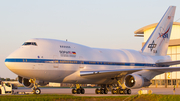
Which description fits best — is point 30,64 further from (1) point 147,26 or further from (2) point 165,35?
(1) point 147,26

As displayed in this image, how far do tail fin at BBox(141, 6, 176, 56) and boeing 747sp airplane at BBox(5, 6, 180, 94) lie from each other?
1.66m

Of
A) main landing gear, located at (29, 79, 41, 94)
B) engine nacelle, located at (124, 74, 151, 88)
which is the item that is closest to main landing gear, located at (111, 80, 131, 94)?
engine nacelle, located at (124, 74, 151, 88)

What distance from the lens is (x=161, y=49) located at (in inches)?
1364

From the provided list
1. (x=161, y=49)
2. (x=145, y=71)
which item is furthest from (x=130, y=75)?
(x=161, y=49)

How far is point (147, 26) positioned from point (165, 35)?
114ft

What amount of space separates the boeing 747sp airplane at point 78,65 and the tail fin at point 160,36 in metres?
1.66

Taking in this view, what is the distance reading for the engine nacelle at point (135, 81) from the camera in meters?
25.8

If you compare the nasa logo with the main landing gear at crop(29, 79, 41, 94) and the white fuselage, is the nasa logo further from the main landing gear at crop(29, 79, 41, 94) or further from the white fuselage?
the main landing gear at crop(29, 79, 41, 94)

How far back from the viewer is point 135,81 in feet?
84.5

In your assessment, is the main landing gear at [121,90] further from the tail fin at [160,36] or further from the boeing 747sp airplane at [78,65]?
the tail fin at [160,36]

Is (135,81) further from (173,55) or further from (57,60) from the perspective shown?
(173,55)

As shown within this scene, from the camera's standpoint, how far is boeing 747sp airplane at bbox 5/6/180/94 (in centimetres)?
2359

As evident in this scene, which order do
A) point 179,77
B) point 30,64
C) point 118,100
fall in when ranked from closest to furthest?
1. point 118,100
2. point 30,64
3. point 179,77

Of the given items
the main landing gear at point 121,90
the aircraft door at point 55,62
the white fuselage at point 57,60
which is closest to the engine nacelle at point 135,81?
the main landing gear at point 121,90
